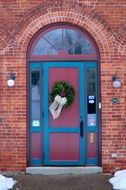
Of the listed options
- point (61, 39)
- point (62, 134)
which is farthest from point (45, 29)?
point (62, 134)

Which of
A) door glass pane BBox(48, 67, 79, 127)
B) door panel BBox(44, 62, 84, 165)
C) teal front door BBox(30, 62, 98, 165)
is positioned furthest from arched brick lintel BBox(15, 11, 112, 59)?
door glass pane BBox(48, 67, 79, 127)

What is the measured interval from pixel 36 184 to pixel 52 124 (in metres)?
1.67

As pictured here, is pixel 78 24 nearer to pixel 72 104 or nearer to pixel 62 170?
pixel 72 104

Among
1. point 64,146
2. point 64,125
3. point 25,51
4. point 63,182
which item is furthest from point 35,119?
point 63,182

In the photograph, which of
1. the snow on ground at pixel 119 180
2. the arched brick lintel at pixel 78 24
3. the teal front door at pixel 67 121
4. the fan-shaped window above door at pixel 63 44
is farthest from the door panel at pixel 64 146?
the arched brick lintel at pixel 78 24

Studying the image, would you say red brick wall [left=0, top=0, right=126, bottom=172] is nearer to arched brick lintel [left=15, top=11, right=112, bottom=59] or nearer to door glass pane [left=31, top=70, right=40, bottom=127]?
arched brick lintel [left=15, top=11, right=112, bottom=59]

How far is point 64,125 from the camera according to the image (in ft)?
38.0

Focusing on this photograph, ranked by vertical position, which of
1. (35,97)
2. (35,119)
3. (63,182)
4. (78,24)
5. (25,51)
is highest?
(78,24)

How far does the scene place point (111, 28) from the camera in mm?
11359

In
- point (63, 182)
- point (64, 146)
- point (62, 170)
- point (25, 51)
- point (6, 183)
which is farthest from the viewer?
point (64, 146)

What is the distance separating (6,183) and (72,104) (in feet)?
8.04

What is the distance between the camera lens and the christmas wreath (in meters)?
11.4

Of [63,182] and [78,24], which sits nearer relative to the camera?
[63,182]

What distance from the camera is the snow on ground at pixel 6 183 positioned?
10.1 meters
